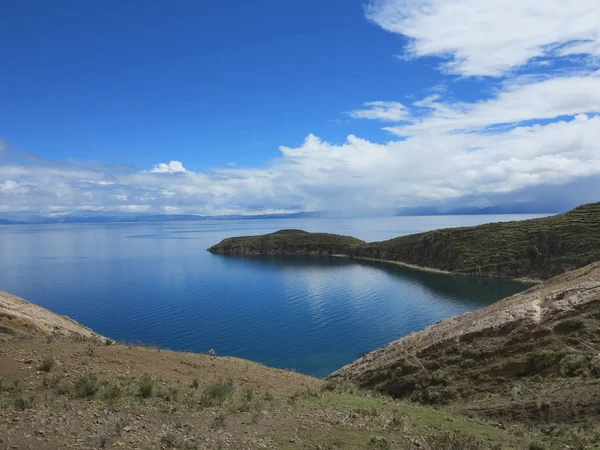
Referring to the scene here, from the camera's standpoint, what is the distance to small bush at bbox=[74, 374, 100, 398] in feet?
40.9

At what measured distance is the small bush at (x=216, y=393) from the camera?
13547mm

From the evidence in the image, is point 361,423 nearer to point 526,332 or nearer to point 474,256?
point 526,332

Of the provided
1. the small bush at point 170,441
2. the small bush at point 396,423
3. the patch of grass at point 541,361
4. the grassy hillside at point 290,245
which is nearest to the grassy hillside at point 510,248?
the grassy hillside at point 290,245

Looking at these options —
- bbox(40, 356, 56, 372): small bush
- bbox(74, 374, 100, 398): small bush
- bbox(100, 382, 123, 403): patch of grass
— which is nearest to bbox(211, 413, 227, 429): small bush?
bbox(100, 382, 123, 403): patch of grass

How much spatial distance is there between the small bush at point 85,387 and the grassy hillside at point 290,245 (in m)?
145

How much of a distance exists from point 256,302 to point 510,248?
6980 cm

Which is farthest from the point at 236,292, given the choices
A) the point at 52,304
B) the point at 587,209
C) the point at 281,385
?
the point at 587,209

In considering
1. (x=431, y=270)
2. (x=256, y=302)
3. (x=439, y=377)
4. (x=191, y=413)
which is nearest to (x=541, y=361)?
(x=439, y=377)

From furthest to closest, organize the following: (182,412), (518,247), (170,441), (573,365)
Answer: (518,247)
(573,365)
(182,412)
(170,441)

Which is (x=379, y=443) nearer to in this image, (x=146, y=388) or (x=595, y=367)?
(x=146, y=388)

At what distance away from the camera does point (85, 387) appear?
12.7 m

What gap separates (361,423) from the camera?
13945 millimetres

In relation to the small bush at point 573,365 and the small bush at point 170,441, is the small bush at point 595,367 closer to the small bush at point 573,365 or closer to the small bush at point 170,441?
the small bush at point 573,365

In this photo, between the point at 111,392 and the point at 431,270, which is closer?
the point at 111,392
